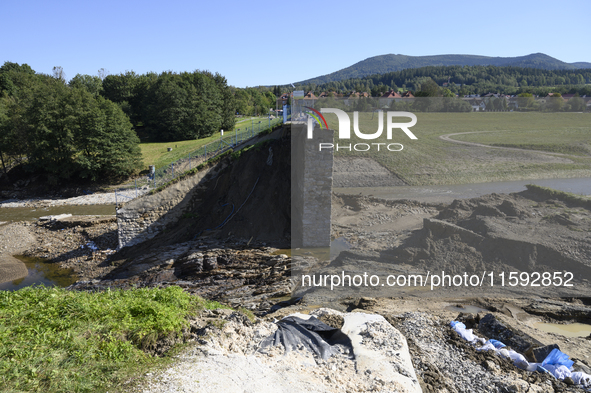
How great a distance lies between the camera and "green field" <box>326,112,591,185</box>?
1698 cm

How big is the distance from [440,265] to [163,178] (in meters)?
11.2

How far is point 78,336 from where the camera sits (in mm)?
3936

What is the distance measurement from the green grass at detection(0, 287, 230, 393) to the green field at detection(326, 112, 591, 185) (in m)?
A: 13.1

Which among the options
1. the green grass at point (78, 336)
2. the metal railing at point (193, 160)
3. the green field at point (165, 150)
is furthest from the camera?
the green field at point (165, 150)

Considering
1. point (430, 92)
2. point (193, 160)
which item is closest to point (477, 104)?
point (430, 92)

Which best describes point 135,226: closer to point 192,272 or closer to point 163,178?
point 163,178

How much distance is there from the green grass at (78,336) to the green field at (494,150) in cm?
1307

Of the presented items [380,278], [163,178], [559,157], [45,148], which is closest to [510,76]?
[559,157]

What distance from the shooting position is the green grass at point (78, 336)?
331 cm

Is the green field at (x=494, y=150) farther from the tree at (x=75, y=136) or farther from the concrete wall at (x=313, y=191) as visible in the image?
the tree at (x=75, y=136)

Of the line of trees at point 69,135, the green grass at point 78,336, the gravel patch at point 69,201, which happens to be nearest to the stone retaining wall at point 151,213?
the gravel patch at point 69,201

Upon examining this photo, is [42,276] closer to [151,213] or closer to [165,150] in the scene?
[151,213]

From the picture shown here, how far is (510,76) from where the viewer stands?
20188 millimetres

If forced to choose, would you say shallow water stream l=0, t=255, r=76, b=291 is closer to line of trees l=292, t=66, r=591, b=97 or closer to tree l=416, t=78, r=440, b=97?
line of trees l=292, t=66, r=591, b=97
